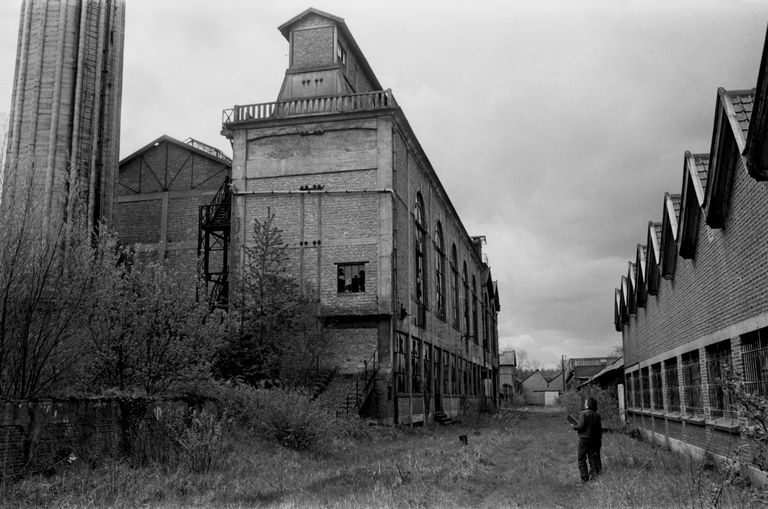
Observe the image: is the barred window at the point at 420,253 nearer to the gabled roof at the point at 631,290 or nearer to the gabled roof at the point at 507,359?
the gabled roof at the point at 631,290

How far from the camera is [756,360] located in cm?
1016

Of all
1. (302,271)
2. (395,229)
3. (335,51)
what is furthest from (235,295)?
(335,51)

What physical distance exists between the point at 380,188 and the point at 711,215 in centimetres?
1688

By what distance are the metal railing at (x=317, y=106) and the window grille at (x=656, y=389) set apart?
Result: 568 inches

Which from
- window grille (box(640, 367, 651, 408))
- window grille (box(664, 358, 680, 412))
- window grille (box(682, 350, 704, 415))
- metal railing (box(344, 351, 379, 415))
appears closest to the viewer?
window grille (box(682, 350, 704, 415))

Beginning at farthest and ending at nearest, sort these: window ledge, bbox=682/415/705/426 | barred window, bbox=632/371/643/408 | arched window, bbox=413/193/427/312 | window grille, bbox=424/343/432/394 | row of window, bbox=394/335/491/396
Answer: window grille, bbox=424/343/432/394
arched window, bbox=413/193/427/312
row of window, bbox=394/335/491/396
barred window, bbox=632/371/643/408
window ledge, bbox=682/415/705/426

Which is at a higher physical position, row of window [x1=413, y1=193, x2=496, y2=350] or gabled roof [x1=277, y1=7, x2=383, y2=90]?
gabled roof [x1=277, y1=7, x2=383, y2=90]

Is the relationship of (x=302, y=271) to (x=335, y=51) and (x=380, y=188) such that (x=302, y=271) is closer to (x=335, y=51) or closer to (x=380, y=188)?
(x=380, y=188)

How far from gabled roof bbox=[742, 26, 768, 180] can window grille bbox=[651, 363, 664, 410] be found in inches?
472

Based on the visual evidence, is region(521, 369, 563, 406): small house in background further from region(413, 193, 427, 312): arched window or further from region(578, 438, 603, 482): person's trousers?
region(578, 438, 603, 482): person's trousers

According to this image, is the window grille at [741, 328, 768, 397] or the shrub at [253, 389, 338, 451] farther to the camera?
the shrub at [253, 389, 338, 451]

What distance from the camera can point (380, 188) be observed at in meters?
27.4

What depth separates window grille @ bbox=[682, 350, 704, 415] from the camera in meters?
14.4

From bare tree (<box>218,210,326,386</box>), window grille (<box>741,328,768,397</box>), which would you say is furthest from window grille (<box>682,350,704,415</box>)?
bare tree (<box>218,210,326,386</box>)
